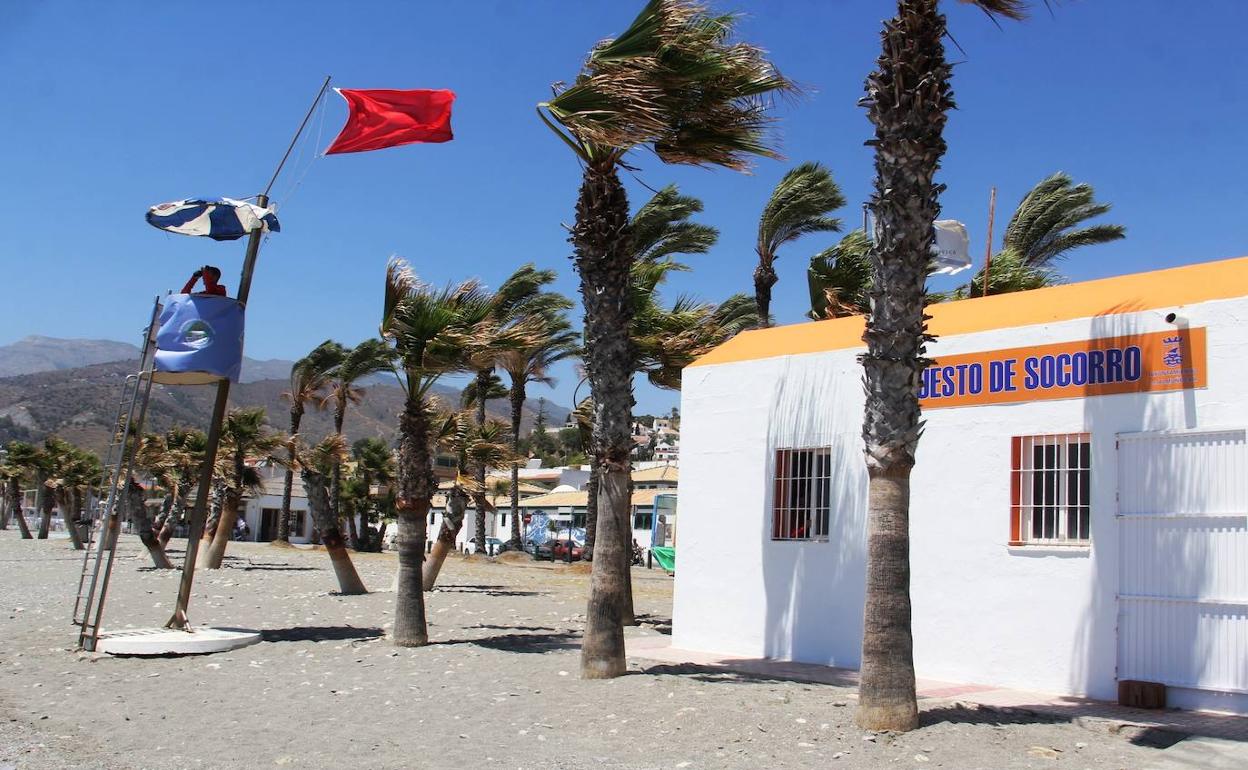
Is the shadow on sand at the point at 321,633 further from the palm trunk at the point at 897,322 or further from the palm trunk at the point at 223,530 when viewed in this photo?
the palm trunk at the point at 223,530

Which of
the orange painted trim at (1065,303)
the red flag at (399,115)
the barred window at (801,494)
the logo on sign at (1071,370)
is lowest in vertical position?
the barred window at (801,494)

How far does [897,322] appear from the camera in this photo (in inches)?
324

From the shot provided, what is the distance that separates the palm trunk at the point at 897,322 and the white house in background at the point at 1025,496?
2827 mm

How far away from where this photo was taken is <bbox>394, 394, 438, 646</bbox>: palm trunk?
1334 cm

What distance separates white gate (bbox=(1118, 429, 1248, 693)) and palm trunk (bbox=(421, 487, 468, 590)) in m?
13.6

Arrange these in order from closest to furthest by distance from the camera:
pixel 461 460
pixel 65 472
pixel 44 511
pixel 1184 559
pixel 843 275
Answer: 1. pixel 1184 559
2. pixel 843 275
3. pixel 461 460
4. pixel 65 472
5. pixel 44 511

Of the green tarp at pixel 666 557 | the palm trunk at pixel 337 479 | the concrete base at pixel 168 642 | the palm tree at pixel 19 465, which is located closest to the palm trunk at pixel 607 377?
the concrete base at pixel 168 642

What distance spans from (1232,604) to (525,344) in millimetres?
8541

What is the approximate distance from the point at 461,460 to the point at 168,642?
11.6 meters

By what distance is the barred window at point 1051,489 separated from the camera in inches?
401

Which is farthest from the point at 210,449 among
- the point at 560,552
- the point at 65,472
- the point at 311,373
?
the point at 65,472

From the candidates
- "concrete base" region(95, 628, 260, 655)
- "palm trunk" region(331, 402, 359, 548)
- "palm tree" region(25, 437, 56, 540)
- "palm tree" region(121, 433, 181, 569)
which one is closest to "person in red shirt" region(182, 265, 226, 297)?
"concrete base" region(95, 628, 260, 655)

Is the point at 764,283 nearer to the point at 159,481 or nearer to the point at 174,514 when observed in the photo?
the point at 174,514

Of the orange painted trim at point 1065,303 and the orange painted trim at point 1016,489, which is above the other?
the orange painted trim at point 1065,303
